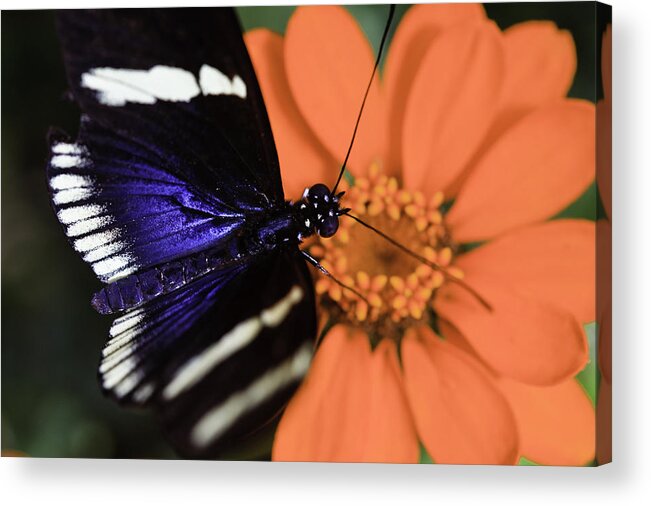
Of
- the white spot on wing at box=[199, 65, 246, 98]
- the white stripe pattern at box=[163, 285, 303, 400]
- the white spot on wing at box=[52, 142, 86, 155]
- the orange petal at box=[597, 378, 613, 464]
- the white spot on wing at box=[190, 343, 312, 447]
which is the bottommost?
the orange petal at box=[597, 378, 613, 464]

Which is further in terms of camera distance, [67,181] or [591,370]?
[67,181]

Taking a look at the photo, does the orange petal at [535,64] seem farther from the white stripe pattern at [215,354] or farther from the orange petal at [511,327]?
the white stripe pattern at [215,354]

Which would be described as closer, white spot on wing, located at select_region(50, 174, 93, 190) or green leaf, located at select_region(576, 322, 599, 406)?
green leaf, located at select_region(576, 322, 599, 406)

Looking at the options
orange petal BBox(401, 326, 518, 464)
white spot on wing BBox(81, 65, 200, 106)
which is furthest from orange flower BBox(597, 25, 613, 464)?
white spot on wing BBox(81, 65, 200, 106)

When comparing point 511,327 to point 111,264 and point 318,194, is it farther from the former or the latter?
point 111,264

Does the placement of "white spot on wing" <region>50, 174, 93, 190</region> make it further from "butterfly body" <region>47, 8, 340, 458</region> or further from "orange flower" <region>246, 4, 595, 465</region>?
"orange flower" <region>246, 4, 595, 465</region>

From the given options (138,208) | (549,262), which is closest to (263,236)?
(138,208)

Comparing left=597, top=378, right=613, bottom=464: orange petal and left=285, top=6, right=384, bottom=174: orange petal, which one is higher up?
left=285, top=6, right=384, bottom=174: orange petal

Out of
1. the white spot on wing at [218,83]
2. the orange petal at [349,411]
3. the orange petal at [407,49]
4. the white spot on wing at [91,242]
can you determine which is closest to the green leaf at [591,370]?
the orange petal at [349,411]
